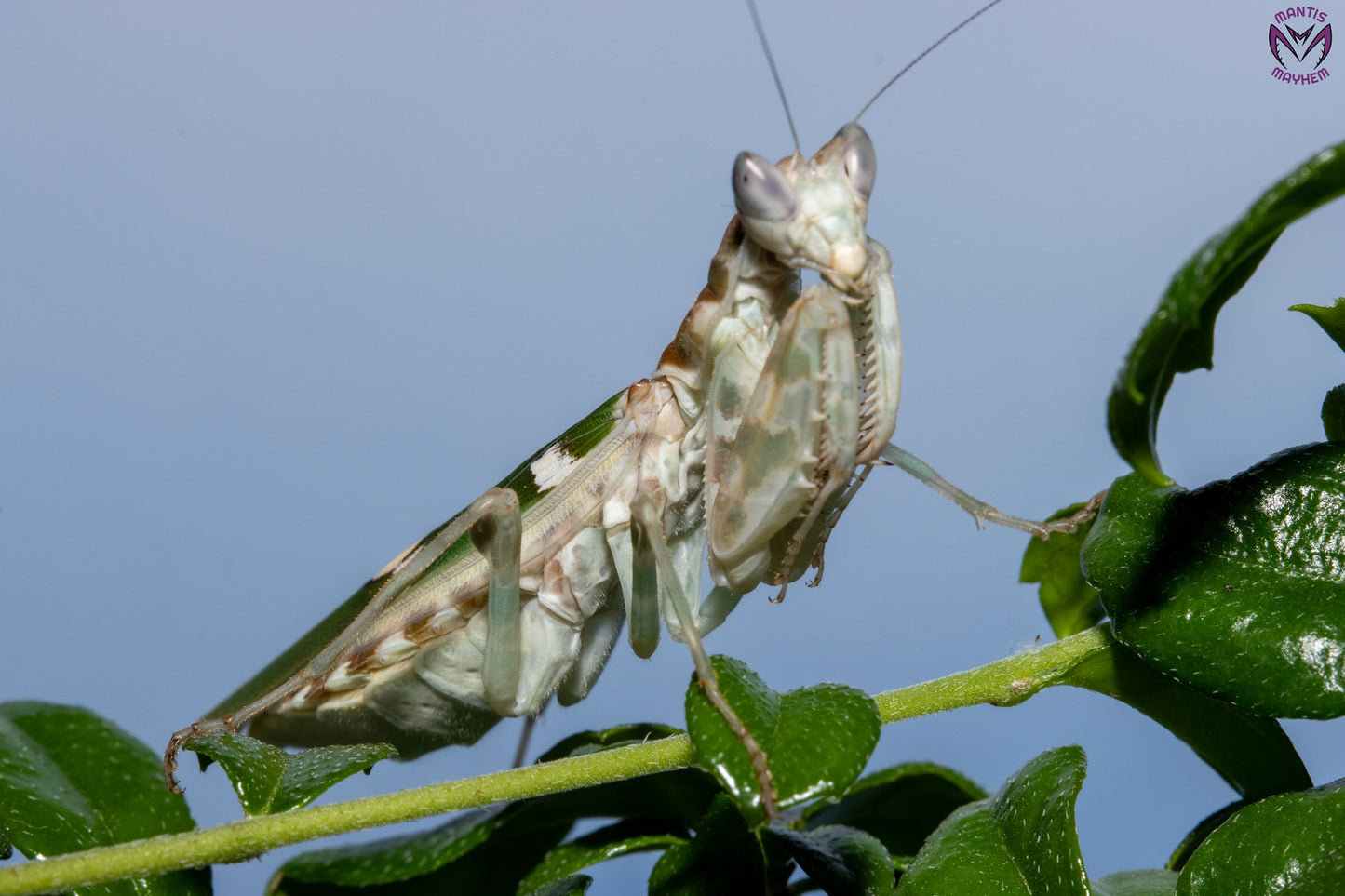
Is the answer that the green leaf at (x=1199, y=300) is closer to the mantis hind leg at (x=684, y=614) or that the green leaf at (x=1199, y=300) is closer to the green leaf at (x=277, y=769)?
the mantis hind leg at (x=684, y=614)

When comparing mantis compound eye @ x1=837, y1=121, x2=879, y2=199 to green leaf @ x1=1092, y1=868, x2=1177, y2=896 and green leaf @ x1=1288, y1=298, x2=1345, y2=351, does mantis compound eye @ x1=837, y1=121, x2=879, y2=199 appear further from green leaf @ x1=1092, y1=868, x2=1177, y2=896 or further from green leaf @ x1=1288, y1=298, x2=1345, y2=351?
green leaf @ x1=1092, y1=868, x2=1177, y2=896

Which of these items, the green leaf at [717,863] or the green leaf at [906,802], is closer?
the green leaf at [717,863]

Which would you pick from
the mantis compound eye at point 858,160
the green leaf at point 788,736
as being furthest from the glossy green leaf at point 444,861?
the mantis compound eye at point 858,160

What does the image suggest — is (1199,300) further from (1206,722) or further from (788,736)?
(1206,722)

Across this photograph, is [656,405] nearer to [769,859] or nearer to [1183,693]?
[769,859]

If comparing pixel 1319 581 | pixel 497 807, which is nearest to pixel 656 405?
pixel 497 807

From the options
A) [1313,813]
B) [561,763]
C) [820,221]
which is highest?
[820,221]

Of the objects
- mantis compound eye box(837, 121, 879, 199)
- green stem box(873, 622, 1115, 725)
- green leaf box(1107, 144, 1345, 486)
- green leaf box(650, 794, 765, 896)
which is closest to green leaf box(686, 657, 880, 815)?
green stem box(873, 622, 1115, 725)
